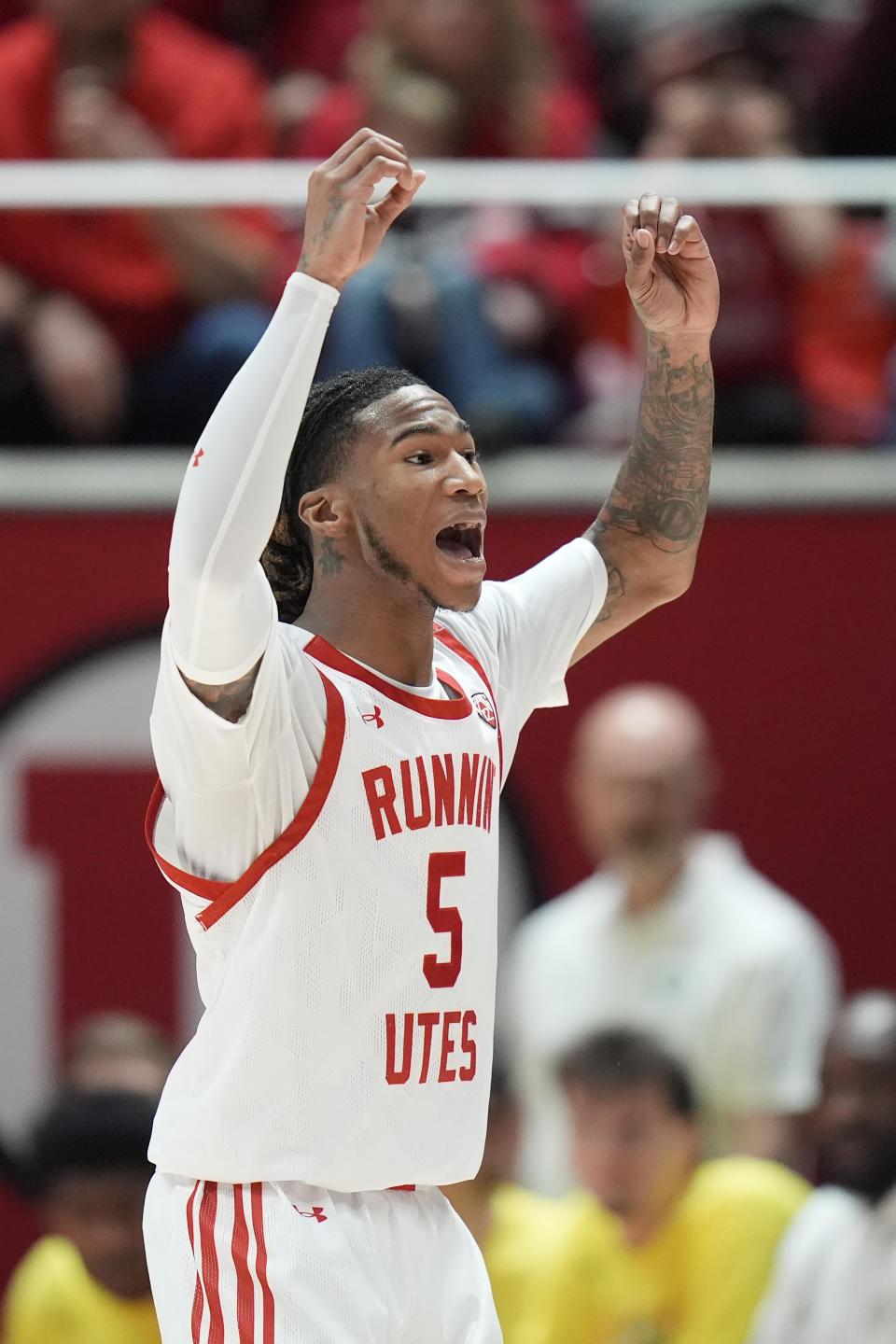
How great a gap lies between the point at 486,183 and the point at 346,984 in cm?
363

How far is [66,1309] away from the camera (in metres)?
5.02

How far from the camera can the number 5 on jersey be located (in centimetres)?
320

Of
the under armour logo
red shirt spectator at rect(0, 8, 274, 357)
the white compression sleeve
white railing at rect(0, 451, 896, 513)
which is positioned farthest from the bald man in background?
the white compression sleeve

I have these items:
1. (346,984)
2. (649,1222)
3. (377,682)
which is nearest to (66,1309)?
(649,1222)

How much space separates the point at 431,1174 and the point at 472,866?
17.8 inches

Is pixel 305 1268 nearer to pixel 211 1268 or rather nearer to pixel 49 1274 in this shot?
pixel 211 1268

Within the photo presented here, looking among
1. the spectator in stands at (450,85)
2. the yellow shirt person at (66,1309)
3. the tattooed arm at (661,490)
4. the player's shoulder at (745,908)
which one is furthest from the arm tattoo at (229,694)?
the spectator in stands at (450,85)

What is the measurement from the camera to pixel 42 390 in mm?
6230

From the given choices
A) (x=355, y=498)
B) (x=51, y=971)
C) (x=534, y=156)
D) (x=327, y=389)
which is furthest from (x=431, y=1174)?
(x=534, y=156)

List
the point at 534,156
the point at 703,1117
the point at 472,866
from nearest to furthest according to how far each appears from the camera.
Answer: the point at 472,866, the point at 703,1117, the point at 534,156

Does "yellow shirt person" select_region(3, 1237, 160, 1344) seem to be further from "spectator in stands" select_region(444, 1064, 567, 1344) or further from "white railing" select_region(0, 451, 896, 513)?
"white railing" select_region(0, 451, 896, 513)

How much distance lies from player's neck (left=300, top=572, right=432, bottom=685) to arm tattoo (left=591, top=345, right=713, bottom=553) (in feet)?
2.10

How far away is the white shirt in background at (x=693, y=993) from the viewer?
5.30m

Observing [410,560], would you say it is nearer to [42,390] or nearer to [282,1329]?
[282,1329]
